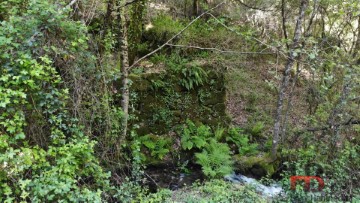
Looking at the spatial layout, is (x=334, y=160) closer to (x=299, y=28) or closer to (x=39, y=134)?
(x=299, y=28)

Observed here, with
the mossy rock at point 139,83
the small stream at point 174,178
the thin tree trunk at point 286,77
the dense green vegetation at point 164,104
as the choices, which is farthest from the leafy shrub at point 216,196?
the mossy rock at point 139,83

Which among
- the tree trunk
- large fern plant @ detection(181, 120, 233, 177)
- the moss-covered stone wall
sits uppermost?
the tree trunk

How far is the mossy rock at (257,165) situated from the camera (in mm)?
7809

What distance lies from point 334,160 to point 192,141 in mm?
3602

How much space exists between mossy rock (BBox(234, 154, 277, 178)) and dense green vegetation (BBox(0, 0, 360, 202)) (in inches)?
1.2

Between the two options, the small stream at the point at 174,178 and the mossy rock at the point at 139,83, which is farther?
the mossy rock at the point at 139,83

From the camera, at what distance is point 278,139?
8070 millimetres

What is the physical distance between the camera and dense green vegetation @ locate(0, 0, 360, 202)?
364cm

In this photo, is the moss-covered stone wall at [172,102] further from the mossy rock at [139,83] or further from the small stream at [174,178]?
the small stream at [174,178]

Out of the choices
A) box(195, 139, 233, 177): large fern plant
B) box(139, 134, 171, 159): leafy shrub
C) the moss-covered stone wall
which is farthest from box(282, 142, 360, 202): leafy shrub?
box(139, 134, 171, 159): leafy shrub

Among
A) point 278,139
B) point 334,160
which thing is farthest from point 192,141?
point 334,160

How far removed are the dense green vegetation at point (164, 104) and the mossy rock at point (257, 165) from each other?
0.10ft

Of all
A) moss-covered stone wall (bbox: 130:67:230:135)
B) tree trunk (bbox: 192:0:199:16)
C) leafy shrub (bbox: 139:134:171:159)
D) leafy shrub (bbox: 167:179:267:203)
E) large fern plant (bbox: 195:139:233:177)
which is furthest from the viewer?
tree trunk (bbox: 192:0:199:16)

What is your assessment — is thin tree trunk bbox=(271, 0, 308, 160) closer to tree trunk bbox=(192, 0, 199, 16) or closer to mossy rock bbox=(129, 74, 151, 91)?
mossy rock bbox=(129, 74, 151, 91)
